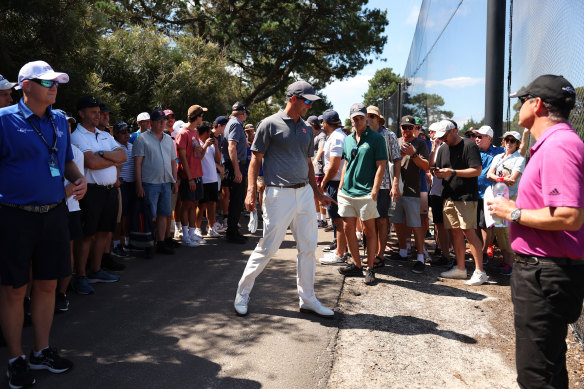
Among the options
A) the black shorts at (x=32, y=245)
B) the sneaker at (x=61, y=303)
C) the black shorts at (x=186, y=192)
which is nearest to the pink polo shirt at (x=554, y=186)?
the black shorts at (x=32, y=245)

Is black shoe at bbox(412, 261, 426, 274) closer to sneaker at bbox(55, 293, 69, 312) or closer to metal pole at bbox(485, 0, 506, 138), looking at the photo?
metal pole at bbox(485, 0, 506, 138)

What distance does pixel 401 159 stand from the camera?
20.4 ft

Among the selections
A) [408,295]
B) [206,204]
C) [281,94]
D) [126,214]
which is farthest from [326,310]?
[281,94]

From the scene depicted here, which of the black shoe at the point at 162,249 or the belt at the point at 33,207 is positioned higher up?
the belt at the point at 33,207

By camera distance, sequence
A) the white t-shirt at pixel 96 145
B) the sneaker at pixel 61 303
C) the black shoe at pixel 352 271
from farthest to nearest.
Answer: the black shoe at pixel 352 271, the white t-shirt at pixel 96 145, the sneaker at pixel 61 303

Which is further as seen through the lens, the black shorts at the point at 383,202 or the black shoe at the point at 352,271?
the black shorts at the point at 383,202

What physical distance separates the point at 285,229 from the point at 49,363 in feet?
7.13

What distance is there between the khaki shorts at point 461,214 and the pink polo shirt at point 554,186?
3.32 m

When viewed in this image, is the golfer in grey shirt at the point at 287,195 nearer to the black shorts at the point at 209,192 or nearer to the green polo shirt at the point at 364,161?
the green polo shirt at the point at 364,161

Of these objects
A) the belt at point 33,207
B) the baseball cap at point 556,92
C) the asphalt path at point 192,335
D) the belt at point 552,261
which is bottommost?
the asphalt path at point 192,335

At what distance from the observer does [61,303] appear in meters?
4.48

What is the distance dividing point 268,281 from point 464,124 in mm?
4445

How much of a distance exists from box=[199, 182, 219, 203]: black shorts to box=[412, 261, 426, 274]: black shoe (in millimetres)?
3755

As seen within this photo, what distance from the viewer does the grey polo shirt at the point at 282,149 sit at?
14.2 feet
